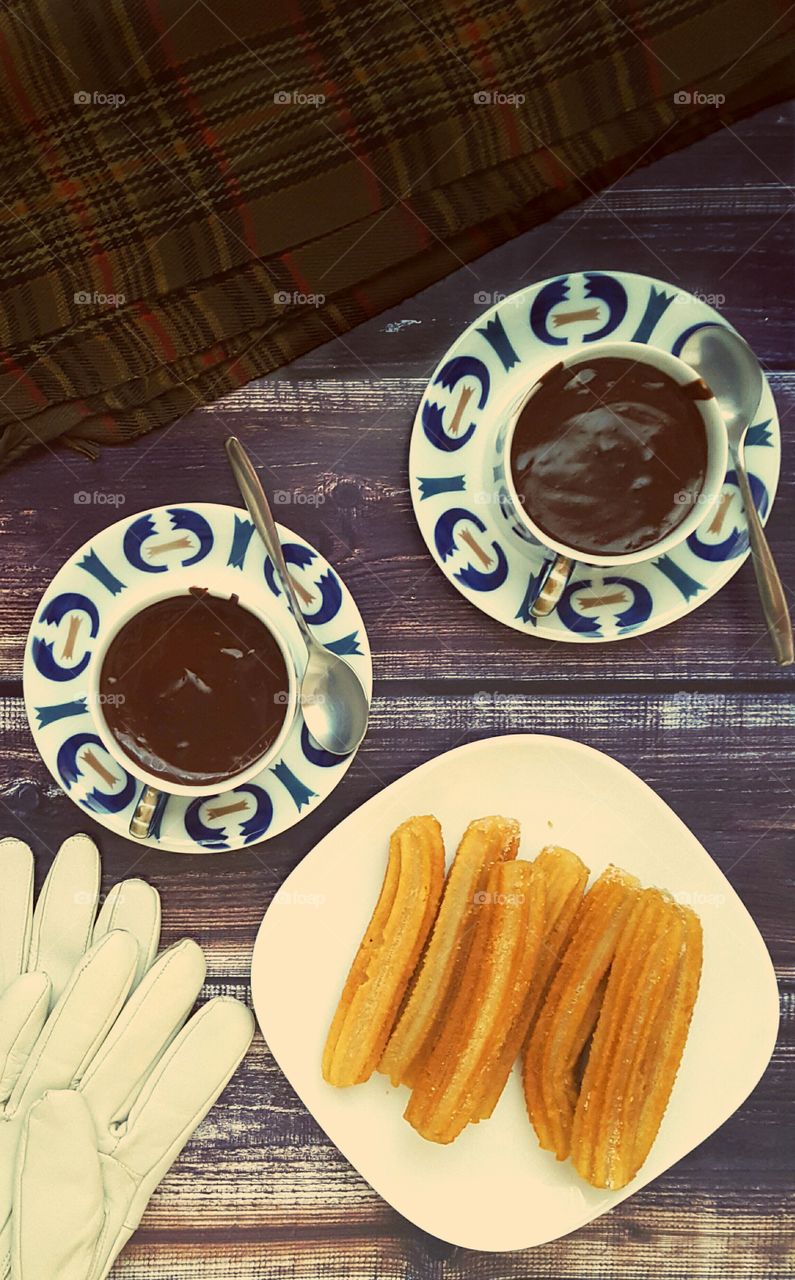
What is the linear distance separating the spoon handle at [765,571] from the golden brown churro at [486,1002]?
1.03 feet

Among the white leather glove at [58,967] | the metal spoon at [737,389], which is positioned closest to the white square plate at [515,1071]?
the white leather glove at [58,967]

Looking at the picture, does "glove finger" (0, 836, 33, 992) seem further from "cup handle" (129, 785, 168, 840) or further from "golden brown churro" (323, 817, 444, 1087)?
"golden brown churro" (323, 817, 444, 1087)

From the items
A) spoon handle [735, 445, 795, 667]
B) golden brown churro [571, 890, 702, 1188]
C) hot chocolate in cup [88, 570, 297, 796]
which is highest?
hot chocolate in cup [88, 570, 297, 796]

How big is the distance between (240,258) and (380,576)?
1.03 ft

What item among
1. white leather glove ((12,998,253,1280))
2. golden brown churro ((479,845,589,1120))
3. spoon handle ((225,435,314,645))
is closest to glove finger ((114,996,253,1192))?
white leather glove ((12,998,253,1280))

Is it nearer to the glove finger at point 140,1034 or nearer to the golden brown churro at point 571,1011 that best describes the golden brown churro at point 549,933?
the golden brown churro at point 571,1011

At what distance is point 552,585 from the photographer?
2.61 ft

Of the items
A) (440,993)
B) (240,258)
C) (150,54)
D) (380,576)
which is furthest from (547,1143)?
(150,54)

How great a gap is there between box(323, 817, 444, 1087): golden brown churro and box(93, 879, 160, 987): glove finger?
0.20m

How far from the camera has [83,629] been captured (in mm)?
829

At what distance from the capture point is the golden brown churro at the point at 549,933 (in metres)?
0.87

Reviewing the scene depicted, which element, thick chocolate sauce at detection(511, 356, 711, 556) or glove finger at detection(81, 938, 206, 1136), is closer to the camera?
thick chocolate sauce at detection(511, 356, 711, 556)

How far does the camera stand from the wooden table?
88cm

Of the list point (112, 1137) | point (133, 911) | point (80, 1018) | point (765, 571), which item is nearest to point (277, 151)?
point (765, 571)
